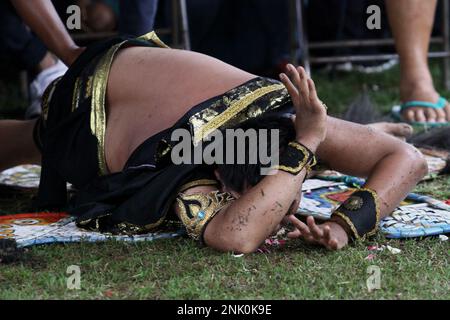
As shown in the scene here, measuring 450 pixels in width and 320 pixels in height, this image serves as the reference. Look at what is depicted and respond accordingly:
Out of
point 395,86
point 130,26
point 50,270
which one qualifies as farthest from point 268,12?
point 50,270

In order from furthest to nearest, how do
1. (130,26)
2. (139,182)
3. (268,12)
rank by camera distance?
(268,12) → (130,26) → (139,182)

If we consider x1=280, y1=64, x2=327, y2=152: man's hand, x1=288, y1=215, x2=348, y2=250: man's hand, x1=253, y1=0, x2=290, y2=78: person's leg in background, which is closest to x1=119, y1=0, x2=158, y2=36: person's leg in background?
x1=253, y1=0, x2=290, y2=78: person's leg in background

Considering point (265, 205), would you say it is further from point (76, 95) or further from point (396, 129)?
point (396, 129)

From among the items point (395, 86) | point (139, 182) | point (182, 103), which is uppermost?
point (182, 103)

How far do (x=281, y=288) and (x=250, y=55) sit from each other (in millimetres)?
2992

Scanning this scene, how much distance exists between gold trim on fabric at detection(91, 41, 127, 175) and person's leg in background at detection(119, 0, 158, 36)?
3.56 feet

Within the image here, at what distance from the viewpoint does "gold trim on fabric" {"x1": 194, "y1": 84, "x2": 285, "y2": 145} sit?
2.22m

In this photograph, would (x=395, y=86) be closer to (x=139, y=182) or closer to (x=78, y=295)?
(x=139, y=182)

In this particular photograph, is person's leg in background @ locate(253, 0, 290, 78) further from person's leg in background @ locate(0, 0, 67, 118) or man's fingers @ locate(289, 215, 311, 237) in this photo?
man's fingers @ locate(289, 215, 311, 237)

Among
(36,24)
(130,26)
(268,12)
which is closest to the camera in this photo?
(36,24)

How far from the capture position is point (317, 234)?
2.11 m

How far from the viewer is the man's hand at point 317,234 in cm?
209

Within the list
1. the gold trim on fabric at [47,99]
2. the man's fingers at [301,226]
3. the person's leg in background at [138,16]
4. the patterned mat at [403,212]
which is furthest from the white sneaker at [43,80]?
the man's fingers at [301,226]
